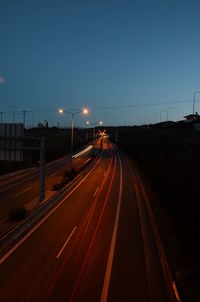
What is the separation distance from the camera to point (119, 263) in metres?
13.4

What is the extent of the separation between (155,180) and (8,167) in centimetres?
2958

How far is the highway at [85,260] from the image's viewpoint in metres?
10.8

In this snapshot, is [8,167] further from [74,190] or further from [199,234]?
[199,234]

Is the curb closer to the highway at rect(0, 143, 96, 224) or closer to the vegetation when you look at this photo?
the vegetation

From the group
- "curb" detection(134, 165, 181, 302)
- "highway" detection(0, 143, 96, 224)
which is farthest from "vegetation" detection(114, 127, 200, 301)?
"highway" detection(0, 143, 96, 224)

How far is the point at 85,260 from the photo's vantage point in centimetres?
1368

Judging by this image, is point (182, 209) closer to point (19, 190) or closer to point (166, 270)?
point (166, 270)

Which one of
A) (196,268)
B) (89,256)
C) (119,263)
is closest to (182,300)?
(196,268)

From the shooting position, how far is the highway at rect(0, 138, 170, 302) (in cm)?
1080

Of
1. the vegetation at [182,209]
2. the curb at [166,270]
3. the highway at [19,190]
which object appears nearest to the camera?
the curb at [166,270]

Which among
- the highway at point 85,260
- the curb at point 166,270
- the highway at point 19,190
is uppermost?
the curb at point 166,270

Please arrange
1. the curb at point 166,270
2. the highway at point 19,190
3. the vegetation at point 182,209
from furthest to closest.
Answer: the highway at point 19,190 → the vegetation at point 182,209 → the curb at point 166,270

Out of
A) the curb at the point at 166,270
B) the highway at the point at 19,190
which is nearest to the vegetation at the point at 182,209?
the curb at the point at 166,270

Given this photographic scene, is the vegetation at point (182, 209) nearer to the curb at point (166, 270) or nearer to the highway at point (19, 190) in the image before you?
the curb at point (166, 270)
